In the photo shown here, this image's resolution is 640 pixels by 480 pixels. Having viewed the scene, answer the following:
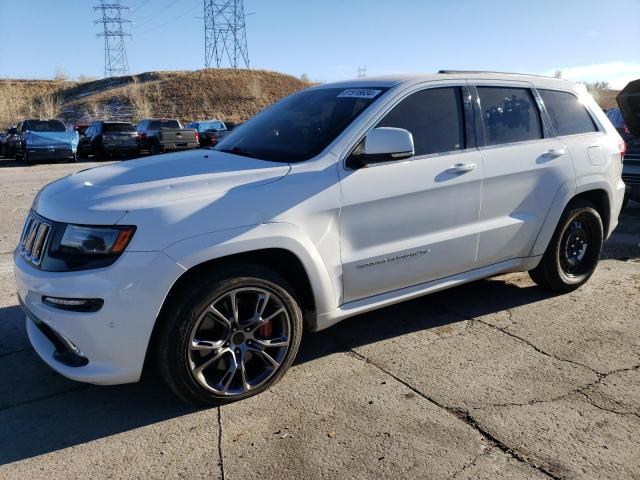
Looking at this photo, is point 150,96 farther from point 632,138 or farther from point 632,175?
point 632,175

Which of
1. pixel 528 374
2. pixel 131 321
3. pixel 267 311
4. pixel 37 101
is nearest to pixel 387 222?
pixel 267 311

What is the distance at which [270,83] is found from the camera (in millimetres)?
63219

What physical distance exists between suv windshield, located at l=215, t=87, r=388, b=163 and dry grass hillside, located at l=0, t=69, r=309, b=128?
161 feet

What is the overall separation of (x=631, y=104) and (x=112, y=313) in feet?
26.4

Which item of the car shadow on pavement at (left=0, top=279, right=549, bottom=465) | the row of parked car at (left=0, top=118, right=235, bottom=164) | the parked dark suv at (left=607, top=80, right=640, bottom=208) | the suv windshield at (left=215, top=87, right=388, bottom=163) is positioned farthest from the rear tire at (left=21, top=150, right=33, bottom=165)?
the parked dark suv at (left=607, top=80, right=640, bottom=208)

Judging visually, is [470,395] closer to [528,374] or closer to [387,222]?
[528,374]

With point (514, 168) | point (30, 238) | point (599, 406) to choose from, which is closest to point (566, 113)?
point (514, 168)

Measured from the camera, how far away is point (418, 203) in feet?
12.2

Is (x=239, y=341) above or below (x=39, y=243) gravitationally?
below

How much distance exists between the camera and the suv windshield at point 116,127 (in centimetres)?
2319

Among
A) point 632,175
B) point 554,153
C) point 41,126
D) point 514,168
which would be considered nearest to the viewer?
point 514,168

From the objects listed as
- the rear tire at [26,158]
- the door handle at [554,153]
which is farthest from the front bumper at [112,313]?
the rear tire at [26,158]

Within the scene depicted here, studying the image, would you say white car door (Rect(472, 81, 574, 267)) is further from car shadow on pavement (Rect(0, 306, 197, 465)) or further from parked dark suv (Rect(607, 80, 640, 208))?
parked dark suv (Rect(607, 80, 640, 208))

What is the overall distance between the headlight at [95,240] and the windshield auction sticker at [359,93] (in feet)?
6.08
